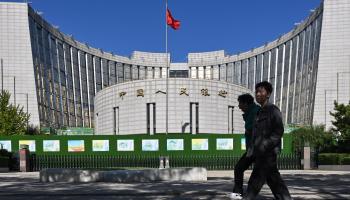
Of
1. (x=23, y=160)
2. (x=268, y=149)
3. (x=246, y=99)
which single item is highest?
(x=246, y=99)

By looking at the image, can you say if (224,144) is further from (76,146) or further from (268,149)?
(268,149)

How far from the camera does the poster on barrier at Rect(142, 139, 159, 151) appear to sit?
3044 centimetres

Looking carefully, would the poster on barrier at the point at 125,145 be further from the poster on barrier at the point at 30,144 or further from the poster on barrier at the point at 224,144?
the poster on barrier at the point at 30,144

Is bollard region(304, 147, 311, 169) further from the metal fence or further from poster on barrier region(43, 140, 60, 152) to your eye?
poster on barrier region(43, 140, 60, 152)

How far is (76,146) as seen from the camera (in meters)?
30.9

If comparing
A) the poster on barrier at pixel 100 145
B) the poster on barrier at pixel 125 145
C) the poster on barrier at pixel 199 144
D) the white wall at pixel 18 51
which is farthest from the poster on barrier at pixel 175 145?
the white wall at pixel 18 51

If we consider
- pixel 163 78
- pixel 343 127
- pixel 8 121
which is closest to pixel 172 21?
pixel 163 78

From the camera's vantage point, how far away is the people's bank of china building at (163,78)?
5362 centimetres

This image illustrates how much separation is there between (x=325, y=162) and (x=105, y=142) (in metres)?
15.6

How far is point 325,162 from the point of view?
93.4 feet

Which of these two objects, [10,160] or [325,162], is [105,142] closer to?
[10,160]

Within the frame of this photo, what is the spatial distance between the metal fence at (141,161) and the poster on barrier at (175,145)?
1.21 metres

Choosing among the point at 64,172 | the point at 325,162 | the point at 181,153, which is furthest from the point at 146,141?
the point at 64,172

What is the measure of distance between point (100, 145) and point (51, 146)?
368 cm
